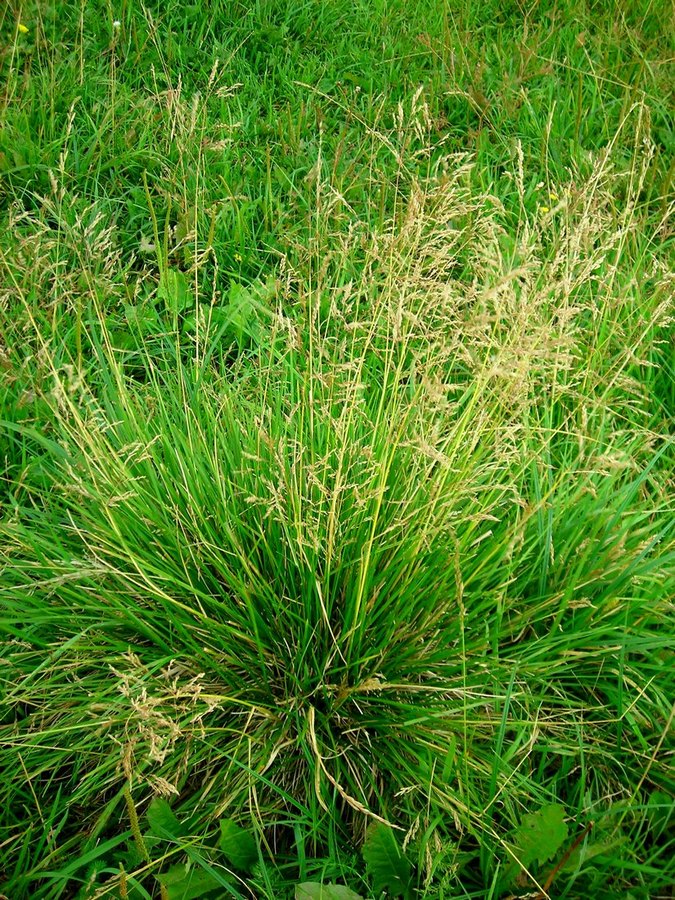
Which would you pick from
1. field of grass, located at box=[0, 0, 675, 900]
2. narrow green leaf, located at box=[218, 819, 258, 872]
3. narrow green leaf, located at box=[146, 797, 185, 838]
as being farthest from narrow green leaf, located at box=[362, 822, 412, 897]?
narrow green leaf, located at box=[146, 797, 185, 838]

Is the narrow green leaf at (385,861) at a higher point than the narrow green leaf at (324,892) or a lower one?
higher

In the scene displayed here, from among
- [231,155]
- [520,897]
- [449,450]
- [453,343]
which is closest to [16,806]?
[520,897]

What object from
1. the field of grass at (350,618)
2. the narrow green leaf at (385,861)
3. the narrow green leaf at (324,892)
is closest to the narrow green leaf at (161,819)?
the field of grass at (350,618)

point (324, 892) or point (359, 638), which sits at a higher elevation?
point (359, 638)

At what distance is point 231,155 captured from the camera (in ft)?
10.6

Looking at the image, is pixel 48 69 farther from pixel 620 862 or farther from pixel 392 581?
pixel 620 862

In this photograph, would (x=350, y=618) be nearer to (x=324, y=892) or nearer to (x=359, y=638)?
(x=359, y=638)

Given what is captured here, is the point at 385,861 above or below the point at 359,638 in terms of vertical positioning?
below

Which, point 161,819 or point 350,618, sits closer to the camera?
point 161,819

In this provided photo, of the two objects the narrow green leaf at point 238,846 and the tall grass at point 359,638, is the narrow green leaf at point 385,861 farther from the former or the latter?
the narrow green leaf at point 238,846

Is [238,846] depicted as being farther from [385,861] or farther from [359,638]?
[359,638]

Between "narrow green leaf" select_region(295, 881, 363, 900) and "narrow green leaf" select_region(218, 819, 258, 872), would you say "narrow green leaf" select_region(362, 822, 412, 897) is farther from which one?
"narrow green leaf" select_region(218, 819, 258, 872)

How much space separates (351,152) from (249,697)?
2341 millimetres

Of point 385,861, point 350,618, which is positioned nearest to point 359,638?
point 350,618
